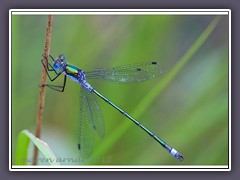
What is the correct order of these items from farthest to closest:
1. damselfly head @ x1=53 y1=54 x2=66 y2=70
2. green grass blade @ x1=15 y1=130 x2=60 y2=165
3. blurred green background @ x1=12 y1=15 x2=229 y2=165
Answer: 1. blurred green background @ x1=12 y1=15 x2=229 y2=165
2. damselfly head @ x1=53 y1=54 x2=66 y2=70
3. green grass blade @ x1=15 y1=130 x2=60 y2=165

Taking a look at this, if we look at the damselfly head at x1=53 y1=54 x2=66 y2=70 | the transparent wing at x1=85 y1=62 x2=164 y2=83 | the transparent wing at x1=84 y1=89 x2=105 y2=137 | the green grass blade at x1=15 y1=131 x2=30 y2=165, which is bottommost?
the green grass blade at x1=15 y1=131 x2=30 y2=165

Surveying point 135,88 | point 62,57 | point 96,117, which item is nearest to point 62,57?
point 62,57

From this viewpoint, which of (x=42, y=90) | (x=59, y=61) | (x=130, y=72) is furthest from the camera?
(x=130, y=72)

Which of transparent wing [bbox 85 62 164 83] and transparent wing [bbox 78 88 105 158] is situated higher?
transparent wing [bbox 85 62 164 83]

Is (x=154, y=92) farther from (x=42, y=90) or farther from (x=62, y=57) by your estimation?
(x=42, y=90)

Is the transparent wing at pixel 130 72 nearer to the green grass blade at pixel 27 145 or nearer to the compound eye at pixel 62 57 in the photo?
the compound eye at pixel 62 57

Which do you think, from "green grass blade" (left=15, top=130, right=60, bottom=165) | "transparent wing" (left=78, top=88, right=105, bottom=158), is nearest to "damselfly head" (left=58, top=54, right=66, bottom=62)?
"transparent wing" (left=78, top=88, right=105, bottom=158)

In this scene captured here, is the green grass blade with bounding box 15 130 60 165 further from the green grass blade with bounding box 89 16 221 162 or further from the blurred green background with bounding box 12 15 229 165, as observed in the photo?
the green grass blade with bounding box 89 16 221 162

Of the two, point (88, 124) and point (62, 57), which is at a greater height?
point (62, 57)
